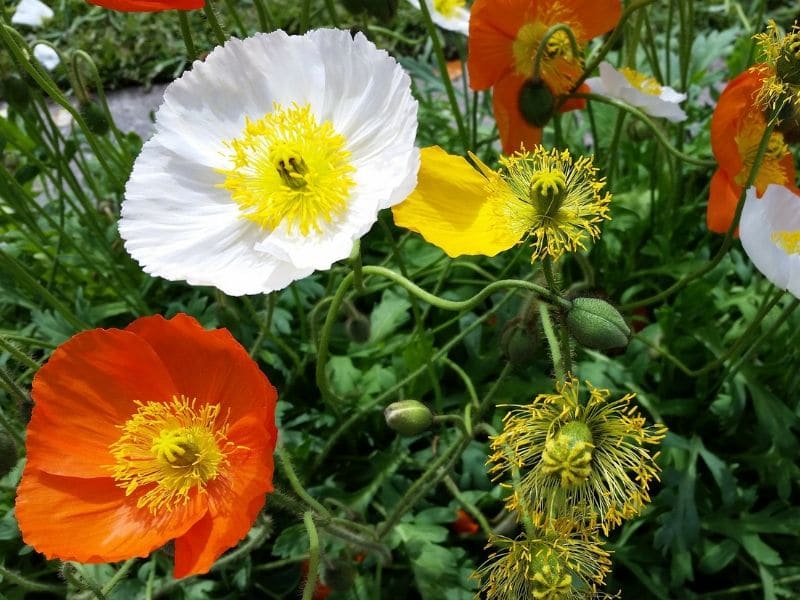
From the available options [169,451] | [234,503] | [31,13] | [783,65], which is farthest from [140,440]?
[31,13]

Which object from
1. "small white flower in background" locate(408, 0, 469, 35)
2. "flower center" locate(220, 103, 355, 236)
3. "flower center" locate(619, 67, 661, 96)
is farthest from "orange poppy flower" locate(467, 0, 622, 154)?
"small white flower in background" locate(408, 0, 469, 35)

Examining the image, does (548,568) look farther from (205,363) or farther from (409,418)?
(205,363)

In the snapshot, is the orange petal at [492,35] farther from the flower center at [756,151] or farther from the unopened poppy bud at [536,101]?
the flower center at [756,151]

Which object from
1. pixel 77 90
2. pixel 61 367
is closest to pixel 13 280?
pixel 77 90

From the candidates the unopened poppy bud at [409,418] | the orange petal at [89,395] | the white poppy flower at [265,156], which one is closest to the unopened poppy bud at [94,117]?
the white poppy flower at [265,156]

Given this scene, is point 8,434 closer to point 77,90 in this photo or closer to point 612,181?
point 77,90
